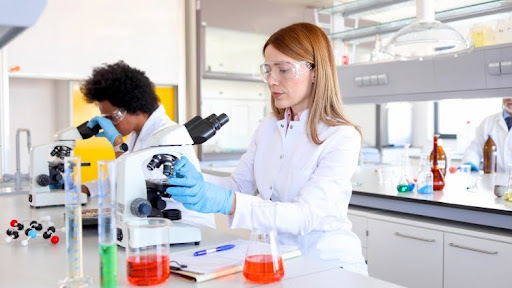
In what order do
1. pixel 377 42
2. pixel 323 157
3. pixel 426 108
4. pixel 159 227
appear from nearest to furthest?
1. pixel 159 227
2. pixel 323 157
3. pixel 377 42
4. pixel 426 108

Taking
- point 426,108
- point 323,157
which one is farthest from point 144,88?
point 426,108

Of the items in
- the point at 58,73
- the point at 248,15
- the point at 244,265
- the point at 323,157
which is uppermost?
the point at 248,15

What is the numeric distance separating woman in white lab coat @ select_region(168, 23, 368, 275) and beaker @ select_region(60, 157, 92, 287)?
Result: 0.46 meters

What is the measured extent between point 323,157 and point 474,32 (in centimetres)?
175

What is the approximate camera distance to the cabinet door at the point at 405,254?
2455 mm

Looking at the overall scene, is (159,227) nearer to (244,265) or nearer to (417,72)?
(244,265)

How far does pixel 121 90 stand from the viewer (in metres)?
2.69

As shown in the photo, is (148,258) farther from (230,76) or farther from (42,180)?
(230,76)

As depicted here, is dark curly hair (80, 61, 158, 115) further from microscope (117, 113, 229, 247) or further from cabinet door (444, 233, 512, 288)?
cabinet door (444, 233, 512, 288)

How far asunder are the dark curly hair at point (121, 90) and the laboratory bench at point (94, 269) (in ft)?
3.69

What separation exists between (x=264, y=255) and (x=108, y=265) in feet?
1.14

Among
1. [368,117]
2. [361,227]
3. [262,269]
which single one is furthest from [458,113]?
[262,269]

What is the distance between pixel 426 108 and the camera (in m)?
7.17

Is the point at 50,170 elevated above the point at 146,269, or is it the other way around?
the point at 50,170
